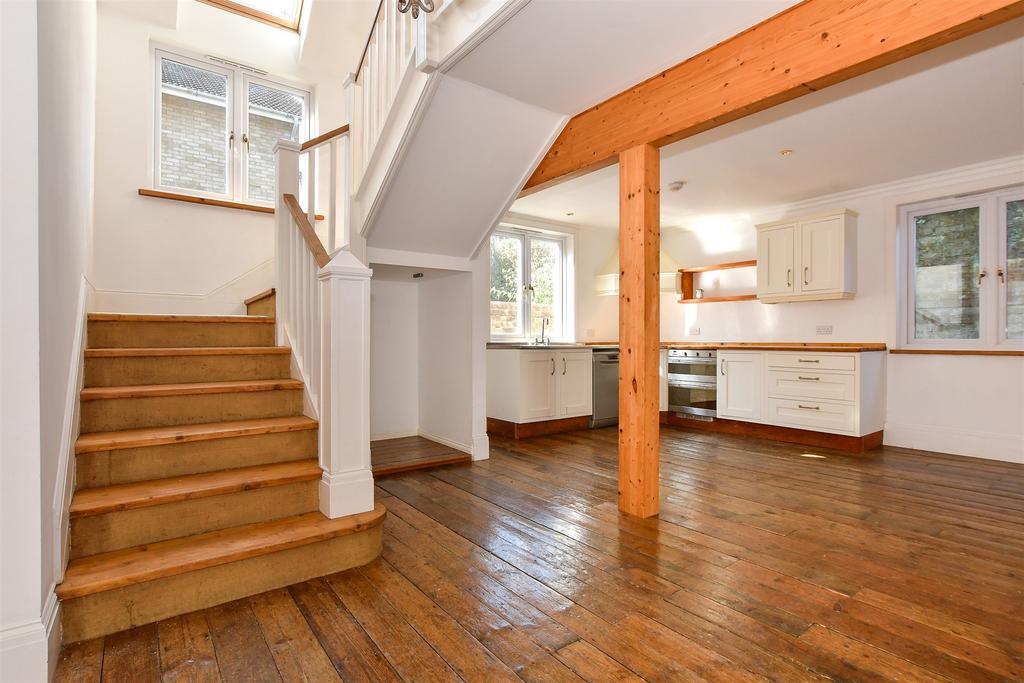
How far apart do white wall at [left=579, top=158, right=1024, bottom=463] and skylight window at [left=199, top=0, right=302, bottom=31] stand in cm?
480

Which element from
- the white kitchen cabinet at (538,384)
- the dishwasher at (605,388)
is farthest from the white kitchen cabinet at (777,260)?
the white kitchen cabinet at (538,384)

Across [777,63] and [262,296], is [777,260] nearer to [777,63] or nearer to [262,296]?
[777,63]

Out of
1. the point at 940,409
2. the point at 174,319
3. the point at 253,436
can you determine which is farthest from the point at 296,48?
the point at 940,409

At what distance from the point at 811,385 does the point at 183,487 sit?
4642 millimetres

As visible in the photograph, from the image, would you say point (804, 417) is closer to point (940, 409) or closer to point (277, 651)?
point (940, 409)

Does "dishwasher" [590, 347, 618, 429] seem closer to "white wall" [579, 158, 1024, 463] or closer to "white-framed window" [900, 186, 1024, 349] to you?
"white wall" [579, 158, 1024, 463]

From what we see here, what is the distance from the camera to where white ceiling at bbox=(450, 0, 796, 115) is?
6.54 feet

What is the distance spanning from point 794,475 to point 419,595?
2805 millimetres

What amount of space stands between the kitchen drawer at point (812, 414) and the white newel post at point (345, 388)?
394cm

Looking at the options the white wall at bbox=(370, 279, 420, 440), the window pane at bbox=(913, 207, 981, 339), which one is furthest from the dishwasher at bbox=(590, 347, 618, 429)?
the window pane at bbox=(913, 207, 981, 339)

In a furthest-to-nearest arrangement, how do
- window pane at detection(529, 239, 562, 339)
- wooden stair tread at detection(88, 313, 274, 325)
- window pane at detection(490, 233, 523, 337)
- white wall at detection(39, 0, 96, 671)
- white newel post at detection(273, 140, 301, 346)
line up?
window pane at detection(529, 239, 562, 339)
window pane at detection(490, 233, 523, 337)
white newel post at detection(273, 140, 301, 346)
wooden stair tread at detection(88, 313, 274, 325)
white wall at detection(39, 0, 96, 671)

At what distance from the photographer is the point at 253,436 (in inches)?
87.7

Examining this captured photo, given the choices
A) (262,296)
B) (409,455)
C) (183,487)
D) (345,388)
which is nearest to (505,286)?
(409,455)

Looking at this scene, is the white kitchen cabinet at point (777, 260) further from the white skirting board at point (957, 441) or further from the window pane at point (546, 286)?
the window pane at point (546, 286)
